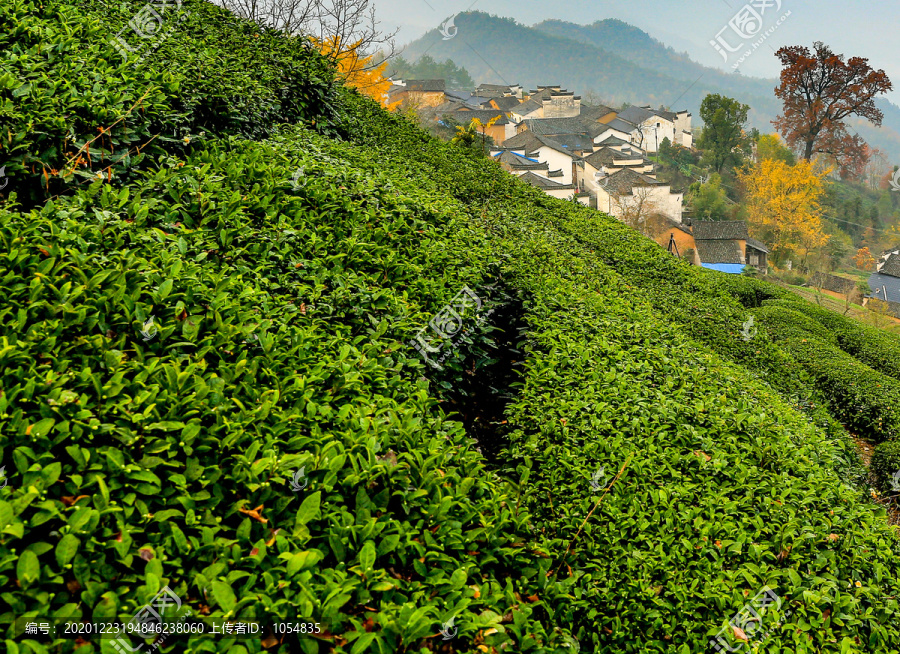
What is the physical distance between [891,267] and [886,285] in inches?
157

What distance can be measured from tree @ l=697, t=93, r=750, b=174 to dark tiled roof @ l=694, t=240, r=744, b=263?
22094 mm

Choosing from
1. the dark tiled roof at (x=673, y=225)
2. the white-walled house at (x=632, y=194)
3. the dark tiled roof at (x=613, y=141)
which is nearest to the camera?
the dark tiled roof at (x=673, y=225)

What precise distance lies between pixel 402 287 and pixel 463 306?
477 millimetres

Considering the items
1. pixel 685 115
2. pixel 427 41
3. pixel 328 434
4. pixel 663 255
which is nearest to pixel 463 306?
pixel 328 434

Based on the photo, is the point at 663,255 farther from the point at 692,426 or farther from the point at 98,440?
the point at 98,440

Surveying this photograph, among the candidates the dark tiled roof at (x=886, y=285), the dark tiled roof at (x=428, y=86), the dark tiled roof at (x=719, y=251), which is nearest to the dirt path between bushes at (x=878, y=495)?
the dark tiled roof at (x=719, y=251)

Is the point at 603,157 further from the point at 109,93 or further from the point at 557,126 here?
the point at 109,93

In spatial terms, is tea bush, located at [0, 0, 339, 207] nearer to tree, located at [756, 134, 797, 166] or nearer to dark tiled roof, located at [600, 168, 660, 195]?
dark tiled roof, located at [600, 168, 660, 195]

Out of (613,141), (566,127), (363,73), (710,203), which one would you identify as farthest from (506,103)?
(363,73)

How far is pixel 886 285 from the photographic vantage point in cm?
4638

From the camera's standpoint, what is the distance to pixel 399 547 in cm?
210

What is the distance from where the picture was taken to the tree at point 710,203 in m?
52.8

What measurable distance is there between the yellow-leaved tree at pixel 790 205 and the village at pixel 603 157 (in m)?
1.80

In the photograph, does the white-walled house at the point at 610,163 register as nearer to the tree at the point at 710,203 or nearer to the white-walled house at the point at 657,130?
the tree at the point at 710,203
